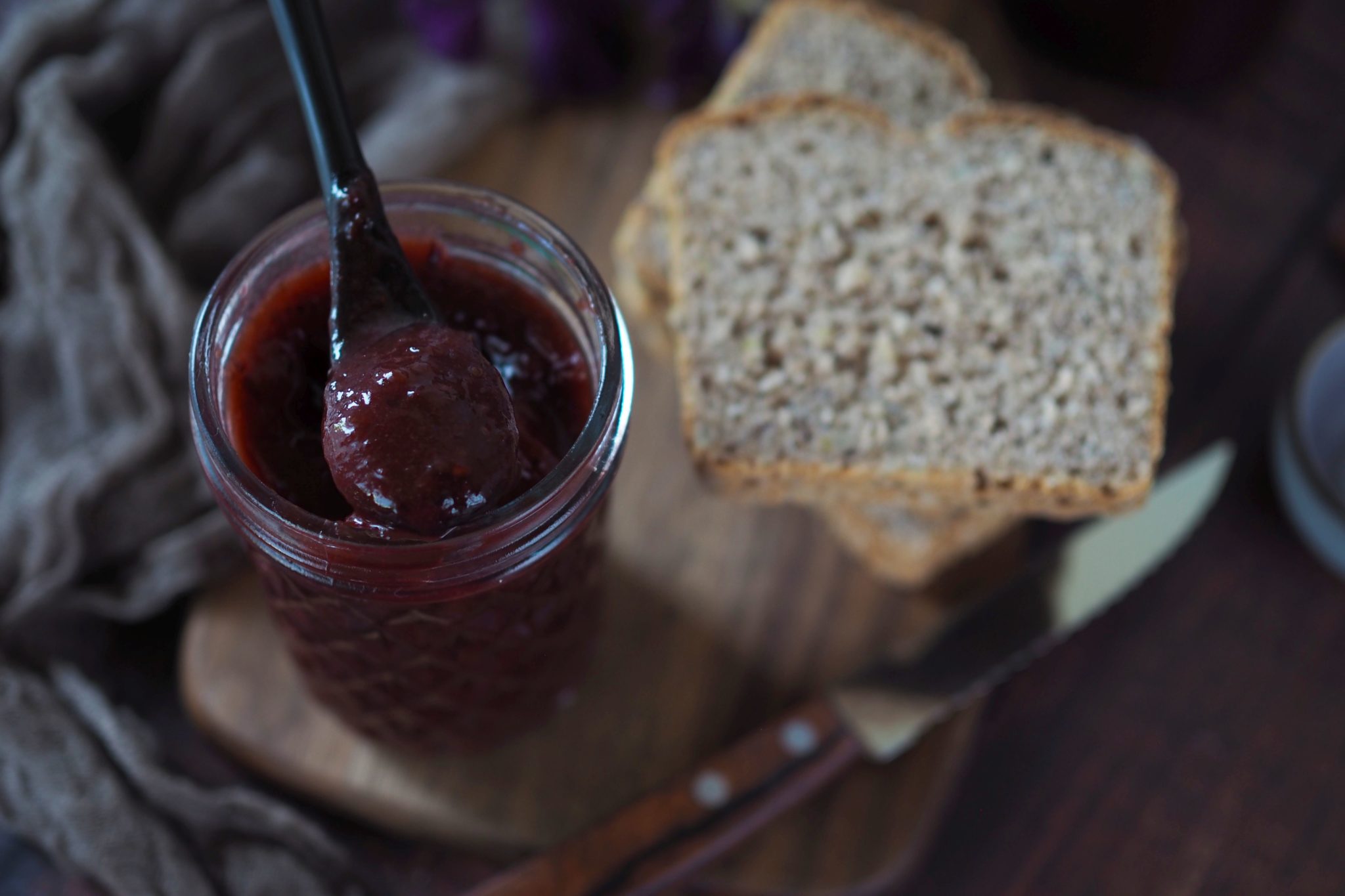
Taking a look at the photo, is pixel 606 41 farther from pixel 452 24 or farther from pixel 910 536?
pixel 910 536

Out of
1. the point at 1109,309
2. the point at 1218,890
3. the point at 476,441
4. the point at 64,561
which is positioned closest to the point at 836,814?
the point at 1218,890

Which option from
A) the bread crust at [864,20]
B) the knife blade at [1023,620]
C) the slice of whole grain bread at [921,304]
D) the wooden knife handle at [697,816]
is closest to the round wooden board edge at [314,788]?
the wooden knife handle at [697,816]

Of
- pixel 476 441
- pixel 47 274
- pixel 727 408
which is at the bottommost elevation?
pixel 47 274

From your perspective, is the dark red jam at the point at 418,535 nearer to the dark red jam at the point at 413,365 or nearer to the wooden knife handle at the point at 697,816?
the dark red jam at the point at 413,365

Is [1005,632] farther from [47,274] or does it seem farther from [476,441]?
A: [47,274]

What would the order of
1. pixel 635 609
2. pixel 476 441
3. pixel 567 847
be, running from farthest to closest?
pixel 635 609
pixel 567 847
pixel 476 441

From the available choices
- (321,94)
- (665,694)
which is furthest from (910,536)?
(321,94)

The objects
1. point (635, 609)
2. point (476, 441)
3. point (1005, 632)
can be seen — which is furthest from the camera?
point (635, 609)
